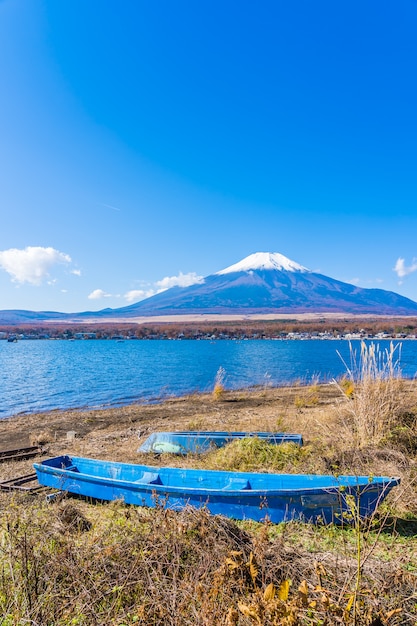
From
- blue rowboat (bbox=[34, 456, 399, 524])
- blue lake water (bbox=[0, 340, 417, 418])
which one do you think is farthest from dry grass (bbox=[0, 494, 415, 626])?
blue lake water (bbox=[0, 340, 417, 418])

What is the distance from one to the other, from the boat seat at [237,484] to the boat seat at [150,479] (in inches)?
49.1

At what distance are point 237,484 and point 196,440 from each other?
3.69 meters

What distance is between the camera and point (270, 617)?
7.41 feet

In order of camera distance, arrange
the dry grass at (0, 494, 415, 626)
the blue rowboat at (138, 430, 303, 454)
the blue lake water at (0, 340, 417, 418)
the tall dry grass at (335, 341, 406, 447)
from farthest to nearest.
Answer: the blue lake water at (0, 340, 417, 418) → the blue rowboat at (138, 430, 303, 454) → the tall dry grass at (335, 341, 406, 447) → the dry grass at (0, 494, 415, 626)

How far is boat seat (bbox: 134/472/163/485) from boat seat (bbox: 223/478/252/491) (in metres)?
1.25

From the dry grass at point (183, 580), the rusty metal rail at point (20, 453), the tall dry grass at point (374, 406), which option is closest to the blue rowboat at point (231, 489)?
the dry grass at point (183, 580)

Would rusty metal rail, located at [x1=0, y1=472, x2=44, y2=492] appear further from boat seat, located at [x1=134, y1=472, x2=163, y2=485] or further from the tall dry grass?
the tall dry grass

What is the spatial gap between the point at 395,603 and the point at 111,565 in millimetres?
2387

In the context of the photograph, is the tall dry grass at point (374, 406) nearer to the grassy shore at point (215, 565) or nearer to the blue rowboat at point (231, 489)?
the grassy shore at point (215, 565)

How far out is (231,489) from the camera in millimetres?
5992

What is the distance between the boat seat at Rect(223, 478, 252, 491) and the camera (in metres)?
5.99

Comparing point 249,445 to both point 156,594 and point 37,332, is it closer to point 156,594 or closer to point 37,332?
point 156,594

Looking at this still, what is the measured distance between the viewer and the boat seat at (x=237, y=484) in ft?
19.7

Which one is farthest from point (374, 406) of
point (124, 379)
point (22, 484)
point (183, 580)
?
point (124, 379)
